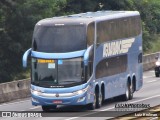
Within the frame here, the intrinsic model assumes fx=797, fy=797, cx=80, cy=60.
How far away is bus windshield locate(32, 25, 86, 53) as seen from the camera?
2898cm

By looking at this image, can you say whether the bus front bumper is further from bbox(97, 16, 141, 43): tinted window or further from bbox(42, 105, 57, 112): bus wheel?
bbox(97, 16, 141, 43): tinted window

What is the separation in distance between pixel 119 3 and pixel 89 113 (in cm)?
3573

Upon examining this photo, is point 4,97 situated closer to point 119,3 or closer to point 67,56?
point 67,56

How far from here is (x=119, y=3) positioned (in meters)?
63.7

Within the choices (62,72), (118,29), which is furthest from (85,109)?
(118,29)

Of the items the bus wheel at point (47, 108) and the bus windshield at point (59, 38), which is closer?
the bus windshield at point (59, 38)

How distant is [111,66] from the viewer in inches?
1280

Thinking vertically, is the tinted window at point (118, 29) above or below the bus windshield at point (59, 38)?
below

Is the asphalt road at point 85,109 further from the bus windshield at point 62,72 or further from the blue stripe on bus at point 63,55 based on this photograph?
the blue stripe on bus at point 63,55

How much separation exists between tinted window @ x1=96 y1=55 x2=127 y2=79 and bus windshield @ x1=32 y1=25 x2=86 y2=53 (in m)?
1.93

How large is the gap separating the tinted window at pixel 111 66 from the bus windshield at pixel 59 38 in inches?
75.9

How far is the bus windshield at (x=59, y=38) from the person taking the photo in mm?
28984

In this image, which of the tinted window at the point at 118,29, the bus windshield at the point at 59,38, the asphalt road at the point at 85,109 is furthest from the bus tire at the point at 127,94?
the bus windshield at the point at 59,38

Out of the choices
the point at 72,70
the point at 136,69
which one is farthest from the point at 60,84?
the point at 136,69
